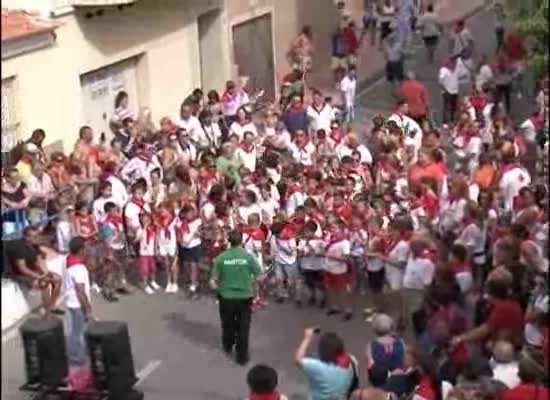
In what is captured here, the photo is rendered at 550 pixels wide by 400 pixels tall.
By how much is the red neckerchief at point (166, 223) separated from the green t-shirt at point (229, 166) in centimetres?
157

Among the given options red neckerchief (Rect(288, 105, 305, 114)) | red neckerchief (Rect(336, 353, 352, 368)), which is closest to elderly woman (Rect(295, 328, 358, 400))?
red neckerchief (Rect(336, 353, 352, 368))

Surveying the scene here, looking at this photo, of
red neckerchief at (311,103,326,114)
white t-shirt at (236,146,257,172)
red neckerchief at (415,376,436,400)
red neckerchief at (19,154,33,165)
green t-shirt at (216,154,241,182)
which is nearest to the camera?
red neckerchief at (415,376,436,400)

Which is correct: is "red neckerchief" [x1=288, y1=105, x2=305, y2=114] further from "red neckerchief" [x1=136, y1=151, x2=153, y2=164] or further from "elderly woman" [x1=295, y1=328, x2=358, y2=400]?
"elderly woman" [x1=295, y1=328, x2=358, y2=400]

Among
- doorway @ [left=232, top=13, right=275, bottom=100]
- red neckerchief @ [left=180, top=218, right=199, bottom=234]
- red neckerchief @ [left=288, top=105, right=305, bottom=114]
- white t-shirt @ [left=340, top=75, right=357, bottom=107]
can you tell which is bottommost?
red neckerchief @ [left=180, top=218, right=199, bottom=234]

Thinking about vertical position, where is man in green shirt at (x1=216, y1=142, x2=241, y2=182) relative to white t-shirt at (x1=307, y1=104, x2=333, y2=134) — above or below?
below

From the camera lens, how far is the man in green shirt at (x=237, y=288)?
13766mm

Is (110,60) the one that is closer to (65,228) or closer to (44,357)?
(65,228)

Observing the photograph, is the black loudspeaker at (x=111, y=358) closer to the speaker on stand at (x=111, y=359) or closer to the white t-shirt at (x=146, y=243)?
the speaker on stand at (x=111, y=359)

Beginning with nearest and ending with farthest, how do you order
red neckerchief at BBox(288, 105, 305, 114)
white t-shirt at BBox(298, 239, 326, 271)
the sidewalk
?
white t-shirt at BBox(298, 239, 326, 271) → red neckerchief at BBox(288, 105, 305, 114) → the sidewalk

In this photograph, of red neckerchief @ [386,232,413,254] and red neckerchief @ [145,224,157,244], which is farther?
red neckerchief @ [145,224,157,244]

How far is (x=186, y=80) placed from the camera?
24453mm

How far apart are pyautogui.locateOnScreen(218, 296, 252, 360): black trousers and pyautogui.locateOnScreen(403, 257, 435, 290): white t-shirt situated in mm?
1750

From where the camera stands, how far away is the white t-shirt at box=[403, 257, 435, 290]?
1391 cm

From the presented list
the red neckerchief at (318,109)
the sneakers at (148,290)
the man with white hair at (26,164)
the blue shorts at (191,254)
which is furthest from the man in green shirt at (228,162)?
the red neckerchief at (318,109)
